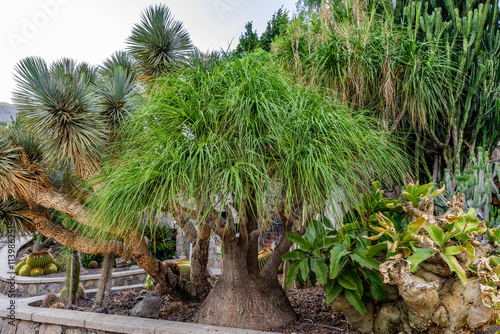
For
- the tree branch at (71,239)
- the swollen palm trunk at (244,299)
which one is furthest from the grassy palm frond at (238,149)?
the tree branch at (71,239)

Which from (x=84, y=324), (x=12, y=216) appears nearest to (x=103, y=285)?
(x=84, y=324)

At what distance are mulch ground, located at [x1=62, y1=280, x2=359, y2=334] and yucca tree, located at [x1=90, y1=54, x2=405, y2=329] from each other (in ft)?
0.73

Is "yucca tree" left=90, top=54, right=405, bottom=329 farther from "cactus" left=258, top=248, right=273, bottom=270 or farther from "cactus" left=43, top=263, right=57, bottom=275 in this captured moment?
"cactus" left=43, top=263, right=57, bottom=275

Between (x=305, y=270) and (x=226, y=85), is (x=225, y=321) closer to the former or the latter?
(x=305, y=270)

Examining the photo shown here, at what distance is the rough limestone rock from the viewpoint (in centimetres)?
392

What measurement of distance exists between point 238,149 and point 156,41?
317cm

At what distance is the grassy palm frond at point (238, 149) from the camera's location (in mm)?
2861

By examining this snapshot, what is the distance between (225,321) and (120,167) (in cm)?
178

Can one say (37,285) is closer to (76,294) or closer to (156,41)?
(76,294)

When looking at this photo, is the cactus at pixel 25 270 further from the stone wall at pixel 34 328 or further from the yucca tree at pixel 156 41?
the yucca tree at pixel 156 41

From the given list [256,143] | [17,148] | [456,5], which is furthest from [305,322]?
[456,5]

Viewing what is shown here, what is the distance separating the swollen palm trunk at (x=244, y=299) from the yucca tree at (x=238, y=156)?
11 mm

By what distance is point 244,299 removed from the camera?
3621 millimetres

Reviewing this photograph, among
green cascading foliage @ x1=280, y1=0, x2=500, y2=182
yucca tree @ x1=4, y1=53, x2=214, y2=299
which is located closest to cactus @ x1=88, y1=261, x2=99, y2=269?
yucca tree @ x1=4, y1=53, x2=214, y2=299
